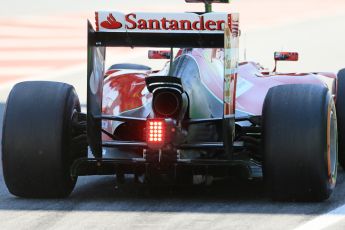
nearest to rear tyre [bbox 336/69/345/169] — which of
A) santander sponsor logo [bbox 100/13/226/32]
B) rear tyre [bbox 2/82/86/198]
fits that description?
santander sponsor logo [bbox 100/13/226/32]

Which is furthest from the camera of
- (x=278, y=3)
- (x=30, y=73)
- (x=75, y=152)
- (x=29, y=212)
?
(x=278, y=3)

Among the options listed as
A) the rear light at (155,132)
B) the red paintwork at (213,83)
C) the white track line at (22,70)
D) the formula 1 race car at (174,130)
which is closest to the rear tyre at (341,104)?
the red paintwork at (213,83)

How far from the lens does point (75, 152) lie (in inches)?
374

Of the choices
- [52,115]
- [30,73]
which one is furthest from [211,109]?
[30,73]

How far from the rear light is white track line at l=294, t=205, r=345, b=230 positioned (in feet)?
4.34

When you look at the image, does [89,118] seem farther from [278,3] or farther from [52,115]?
[278,3]

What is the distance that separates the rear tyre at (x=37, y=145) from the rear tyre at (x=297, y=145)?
150cm

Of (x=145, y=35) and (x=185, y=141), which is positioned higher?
(x=145, y=35)

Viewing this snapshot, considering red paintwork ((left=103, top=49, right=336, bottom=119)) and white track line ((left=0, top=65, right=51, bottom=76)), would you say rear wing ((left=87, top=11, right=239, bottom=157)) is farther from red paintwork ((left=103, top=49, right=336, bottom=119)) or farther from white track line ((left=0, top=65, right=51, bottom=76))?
white track line ((left=0, top=65, right=51, bottom=76))

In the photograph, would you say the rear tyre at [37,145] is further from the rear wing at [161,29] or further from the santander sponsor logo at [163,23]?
the santander sponsor logo at [163,23]

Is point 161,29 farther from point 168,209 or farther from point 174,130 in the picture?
point 168,209

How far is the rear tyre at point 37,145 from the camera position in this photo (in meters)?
9.07

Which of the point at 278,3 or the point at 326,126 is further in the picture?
the point at 278,3

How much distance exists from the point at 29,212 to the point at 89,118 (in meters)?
0.86
